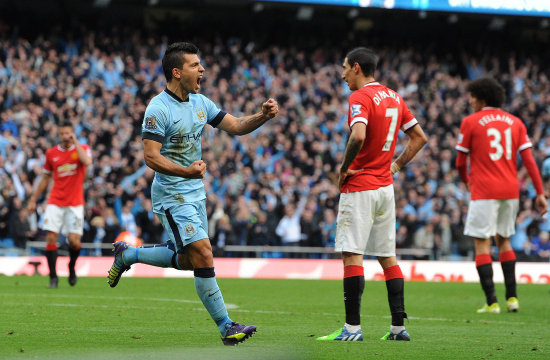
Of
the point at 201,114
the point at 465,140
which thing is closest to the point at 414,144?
the point at 201,114

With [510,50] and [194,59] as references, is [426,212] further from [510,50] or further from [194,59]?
[194,59]

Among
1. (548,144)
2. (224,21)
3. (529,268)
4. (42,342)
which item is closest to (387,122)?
(42,342)

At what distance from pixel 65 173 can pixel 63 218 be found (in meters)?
0.79

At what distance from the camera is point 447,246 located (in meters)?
22.3

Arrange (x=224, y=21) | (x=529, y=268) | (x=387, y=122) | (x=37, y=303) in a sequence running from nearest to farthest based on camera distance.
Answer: (x=387, y=122) → (x=37, y=303) → (x=529, y=268) → (x=224, y=21)

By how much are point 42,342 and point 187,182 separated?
1.66m

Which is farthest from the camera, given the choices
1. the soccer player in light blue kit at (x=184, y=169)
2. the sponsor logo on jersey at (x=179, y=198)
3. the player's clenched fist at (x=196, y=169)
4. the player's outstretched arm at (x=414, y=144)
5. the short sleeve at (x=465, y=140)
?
the short sleeve at (x=465, y=140)

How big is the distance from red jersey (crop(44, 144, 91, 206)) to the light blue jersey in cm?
665

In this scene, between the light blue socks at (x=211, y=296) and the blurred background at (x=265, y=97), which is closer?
the light blue socks at (x=211, y=296)

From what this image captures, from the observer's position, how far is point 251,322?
891 centimetres

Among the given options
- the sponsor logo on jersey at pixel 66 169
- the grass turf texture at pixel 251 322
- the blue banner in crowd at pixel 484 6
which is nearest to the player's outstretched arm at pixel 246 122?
the grass turf texture at pixel 251 322

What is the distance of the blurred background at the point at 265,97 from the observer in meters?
21.2

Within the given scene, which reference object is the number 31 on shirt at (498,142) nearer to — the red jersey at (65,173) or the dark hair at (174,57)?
the dark hair at (174,57)

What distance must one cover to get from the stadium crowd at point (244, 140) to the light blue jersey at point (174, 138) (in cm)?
1339
